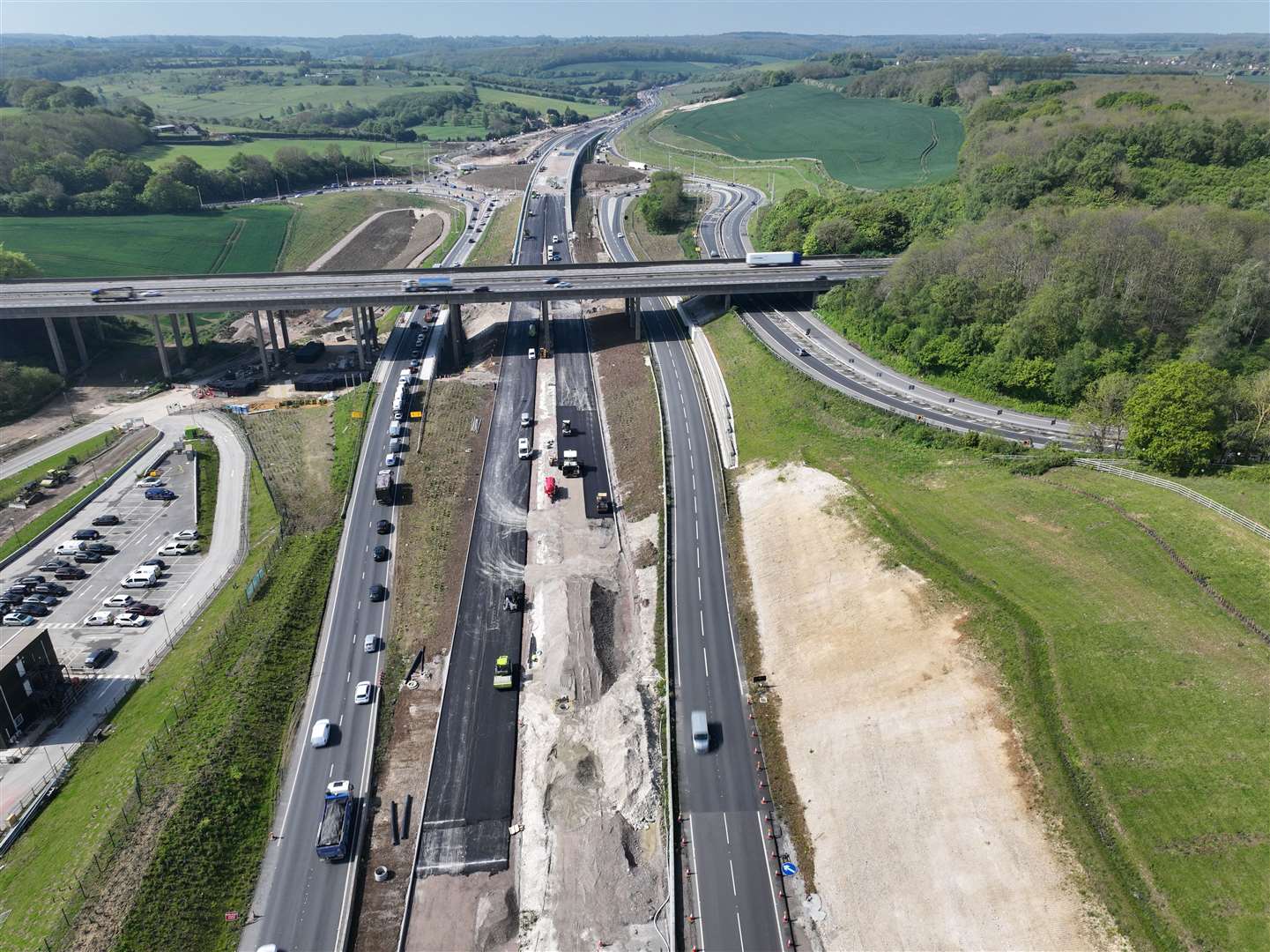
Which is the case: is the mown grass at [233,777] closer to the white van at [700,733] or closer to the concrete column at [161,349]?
the white van at [700,733]

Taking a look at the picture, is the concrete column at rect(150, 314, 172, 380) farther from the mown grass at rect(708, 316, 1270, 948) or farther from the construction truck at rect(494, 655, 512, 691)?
the mown grass at rect(708, 316, 1270, 948)

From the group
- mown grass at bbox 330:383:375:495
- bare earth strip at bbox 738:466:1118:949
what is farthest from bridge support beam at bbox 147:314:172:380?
bare earth strip at bbox 738:466:1118:949

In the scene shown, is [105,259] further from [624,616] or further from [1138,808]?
[1138,808]

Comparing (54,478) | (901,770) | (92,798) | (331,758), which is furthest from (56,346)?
(901,770)

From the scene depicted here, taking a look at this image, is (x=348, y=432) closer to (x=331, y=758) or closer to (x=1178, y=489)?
(x=331, y=758)

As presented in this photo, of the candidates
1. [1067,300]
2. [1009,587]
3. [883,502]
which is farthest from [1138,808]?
[1067,300]

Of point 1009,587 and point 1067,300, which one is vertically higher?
point 1067,300
